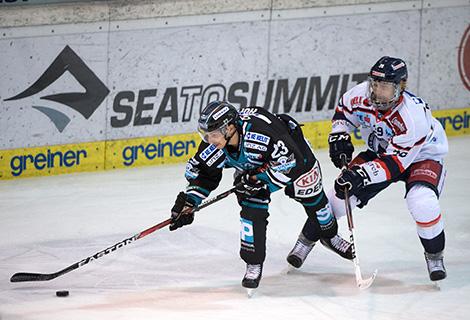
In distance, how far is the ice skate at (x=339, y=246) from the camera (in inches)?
249

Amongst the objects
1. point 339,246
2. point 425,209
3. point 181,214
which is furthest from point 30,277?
point 425,209

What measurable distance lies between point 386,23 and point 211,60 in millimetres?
1466

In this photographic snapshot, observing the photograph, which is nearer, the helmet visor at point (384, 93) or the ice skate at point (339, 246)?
the helmet visor at point (384, 93)

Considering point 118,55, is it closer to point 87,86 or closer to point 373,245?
point 87,86

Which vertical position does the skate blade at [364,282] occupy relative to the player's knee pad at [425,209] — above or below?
below

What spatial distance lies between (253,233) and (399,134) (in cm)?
87

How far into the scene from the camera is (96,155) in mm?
8531

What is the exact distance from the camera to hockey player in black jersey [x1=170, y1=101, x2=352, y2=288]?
566 centimetres

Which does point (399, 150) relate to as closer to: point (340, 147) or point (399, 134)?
point (399, 134)

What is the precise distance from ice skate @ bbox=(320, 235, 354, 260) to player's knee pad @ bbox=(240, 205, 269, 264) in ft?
1.79

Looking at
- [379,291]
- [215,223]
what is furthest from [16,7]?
[379,291]

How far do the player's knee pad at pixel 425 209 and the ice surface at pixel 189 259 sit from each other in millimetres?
321

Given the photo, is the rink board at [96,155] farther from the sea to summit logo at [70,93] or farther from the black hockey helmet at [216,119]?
→ the black hockey helmet at [216,119]

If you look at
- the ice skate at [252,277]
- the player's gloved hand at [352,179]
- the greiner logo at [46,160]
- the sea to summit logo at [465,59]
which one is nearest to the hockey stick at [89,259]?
the ice skate at [252,277]
